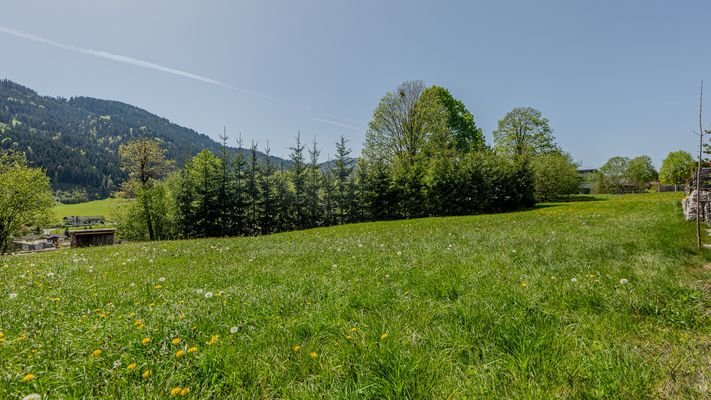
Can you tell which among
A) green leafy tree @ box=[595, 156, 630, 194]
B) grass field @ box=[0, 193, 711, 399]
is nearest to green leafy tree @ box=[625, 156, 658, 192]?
green leafy tree @ box=[595, 156, 630, 194]

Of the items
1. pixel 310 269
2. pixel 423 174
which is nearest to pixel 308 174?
pixel 423 174

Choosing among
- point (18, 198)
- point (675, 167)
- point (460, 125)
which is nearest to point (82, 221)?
point (18, 198)

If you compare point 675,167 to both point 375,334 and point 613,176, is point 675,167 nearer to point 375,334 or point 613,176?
point 613,176

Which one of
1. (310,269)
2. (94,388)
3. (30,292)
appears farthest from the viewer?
(310,269)

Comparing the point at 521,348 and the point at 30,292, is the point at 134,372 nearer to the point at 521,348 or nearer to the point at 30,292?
the point at 521,348

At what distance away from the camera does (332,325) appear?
3143 millimetres

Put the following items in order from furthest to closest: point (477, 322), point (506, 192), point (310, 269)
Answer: point (506, 192) → point (310, 269) → point (477, 322)

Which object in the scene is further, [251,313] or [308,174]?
[308,174]

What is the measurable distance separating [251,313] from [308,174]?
104 feet

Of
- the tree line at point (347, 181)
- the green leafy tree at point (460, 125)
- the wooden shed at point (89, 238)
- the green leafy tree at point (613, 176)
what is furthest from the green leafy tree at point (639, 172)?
the wooden shed at point (89, 238)

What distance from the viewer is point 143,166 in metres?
35.1

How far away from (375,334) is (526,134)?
50.9m

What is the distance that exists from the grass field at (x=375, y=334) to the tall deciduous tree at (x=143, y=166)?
35.2m

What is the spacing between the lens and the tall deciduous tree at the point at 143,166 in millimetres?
34281
